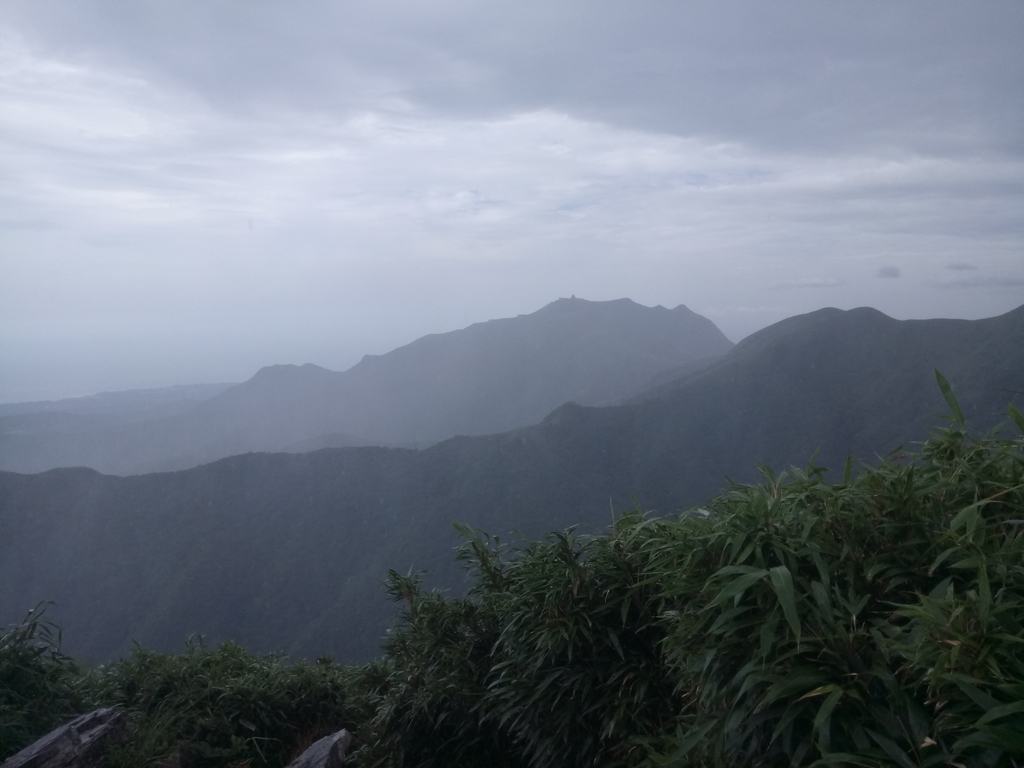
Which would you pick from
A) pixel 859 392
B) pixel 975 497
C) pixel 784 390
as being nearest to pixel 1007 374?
pixel 859 392

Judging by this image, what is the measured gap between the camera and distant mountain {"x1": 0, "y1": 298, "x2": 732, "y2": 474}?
2448 cm

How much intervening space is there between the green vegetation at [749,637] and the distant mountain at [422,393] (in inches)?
726

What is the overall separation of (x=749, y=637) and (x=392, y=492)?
53.8 ft

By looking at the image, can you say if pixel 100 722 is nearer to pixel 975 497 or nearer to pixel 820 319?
pixel 975 497

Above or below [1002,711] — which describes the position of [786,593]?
above

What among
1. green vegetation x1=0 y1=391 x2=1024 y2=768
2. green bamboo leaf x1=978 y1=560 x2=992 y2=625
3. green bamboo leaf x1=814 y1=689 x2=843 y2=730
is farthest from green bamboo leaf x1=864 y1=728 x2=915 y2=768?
green bamboo leaf x1=978 y1=560 x2=992 y2=625

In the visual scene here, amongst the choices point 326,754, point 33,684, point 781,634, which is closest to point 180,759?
point 326,754

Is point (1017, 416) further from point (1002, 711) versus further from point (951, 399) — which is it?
point (1002, 711)

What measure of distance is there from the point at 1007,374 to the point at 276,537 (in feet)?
51.0

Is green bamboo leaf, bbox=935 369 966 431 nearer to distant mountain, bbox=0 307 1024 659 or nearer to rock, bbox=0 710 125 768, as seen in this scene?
rock, bbox=0 710 125 768

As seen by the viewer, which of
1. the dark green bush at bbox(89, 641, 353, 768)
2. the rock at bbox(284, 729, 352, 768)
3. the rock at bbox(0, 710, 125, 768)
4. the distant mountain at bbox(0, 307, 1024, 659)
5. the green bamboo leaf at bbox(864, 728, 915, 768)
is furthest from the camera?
the distant mountain at bbox(0, 307, 1024, 659)

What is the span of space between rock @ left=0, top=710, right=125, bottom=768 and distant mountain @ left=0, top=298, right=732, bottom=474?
16792 mm

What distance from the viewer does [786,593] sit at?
2.23 meters

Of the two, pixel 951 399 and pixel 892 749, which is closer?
pixel 892 749
